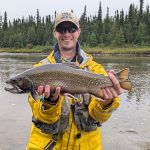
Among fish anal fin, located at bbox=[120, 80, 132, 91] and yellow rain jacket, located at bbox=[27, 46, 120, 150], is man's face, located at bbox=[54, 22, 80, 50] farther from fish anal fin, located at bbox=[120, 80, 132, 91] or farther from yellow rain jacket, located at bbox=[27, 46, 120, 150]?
fish anal fin, located at bbox=[120, 80, 132, 91]

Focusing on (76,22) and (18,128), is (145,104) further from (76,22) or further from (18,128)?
(76,22)

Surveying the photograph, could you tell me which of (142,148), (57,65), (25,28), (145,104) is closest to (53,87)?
(57,65)

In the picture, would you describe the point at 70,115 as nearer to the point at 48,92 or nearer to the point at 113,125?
the point at 48,92

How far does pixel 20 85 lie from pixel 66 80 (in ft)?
1.80

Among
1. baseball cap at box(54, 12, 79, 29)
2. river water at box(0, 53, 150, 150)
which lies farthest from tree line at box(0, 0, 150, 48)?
baseball cap at box(54, 12, 79, 29)

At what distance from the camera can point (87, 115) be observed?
183 inches

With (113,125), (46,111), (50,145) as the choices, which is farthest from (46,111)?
(113,125)

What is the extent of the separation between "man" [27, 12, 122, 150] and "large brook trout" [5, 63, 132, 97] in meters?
0.12

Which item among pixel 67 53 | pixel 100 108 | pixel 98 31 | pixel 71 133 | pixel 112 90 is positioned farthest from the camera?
pixel 98 31

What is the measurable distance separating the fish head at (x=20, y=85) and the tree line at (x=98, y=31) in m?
87.1

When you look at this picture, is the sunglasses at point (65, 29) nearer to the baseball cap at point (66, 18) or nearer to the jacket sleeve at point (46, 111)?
the baseball cap at point (66, 18)

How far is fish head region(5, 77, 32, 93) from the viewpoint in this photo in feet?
13.9

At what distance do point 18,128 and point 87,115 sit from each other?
6917mm

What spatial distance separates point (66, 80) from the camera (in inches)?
166
